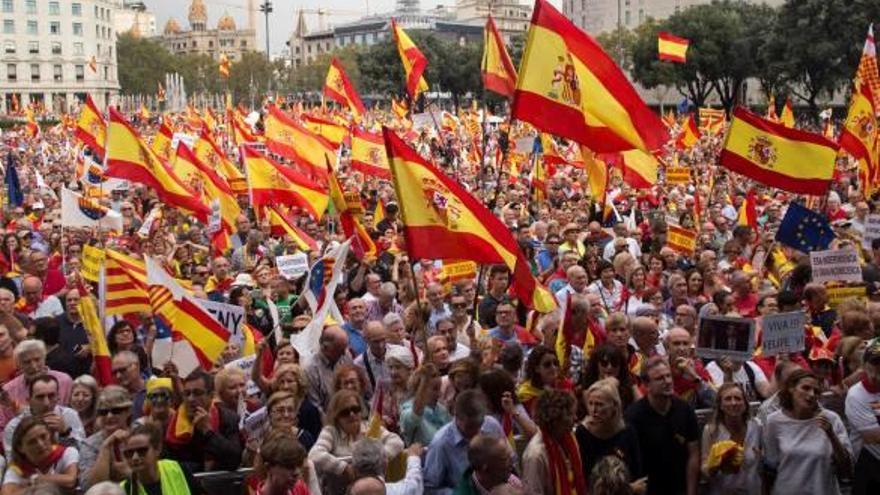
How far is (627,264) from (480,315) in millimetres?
1848

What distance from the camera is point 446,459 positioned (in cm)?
641

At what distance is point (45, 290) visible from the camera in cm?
1259

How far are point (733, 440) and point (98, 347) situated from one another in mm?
4272

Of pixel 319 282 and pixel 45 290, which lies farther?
pixel 45 290

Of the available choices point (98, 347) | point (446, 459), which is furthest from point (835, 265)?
point (98, 347)

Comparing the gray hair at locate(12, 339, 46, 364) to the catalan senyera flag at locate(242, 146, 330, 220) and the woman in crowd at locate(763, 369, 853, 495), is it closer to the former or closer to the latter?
the woman in crowd at locate(763, 369, 853, 495)

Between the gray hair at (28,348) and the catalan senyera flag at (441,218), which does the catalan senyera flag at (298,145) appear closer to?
the catalan senyera flag at (441,218)

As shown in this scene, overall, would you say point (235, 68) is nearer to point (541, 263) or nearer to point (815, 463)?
point (541, 263)

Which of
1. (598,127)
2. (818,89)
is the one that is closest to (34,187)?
(598,127)

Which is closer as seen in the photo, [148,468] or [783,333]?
[148,468]

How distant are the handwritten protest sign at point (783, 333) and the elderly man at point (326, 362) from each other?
2683 millimetres

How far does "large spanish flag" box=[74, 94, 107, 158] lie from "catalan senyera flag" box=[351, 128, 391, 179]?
469 cm

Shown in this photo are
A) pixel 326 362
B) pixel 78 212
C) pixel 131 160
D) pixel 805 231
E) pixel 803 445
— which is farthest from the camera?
pixel 131 160

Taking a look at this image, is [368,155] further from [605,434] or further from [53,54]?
[53,54]
